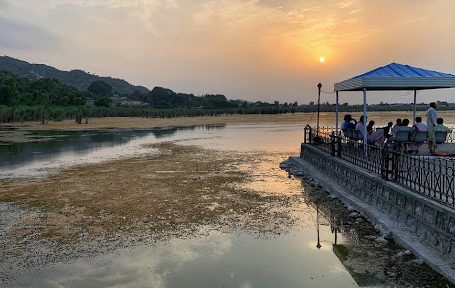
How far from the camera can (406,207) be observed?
8.34m

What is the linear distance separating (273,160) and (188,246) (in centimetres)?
1334

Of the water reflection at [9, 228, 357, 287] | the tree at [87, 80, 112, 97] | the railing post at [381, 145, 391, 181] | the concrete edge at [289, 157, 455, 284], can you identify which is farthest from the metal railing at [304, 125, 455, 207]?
the tree at [87, 80, 112, 97]

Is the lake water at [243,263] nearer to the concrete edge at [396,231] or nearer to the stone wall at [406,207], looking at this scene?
the concrete edge at [396,231]

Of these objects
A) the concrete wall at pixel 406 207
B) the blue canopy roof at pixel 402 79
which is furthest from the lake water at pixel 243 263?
the blue canopy roof at pixel 402 79

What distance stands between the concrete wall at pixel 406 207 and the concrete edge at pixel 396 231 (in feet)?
0.21

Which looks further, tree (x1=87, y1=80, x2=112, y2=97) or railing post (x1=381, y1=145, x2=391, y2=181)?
tree (x1=87, y1=80, x2=112, y2=97)

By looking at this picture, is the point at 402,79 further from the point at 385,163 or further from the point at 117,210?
the point at 117,210

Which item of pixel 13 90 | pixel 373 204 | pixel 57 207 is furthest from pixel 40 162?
pixel 13 90

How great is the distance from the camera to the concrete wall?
22.2 feet

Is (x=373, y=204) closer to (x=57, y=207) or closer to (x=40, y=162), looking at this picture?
(x=57, y=207)

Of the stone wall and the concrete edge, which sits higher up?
the stone wall

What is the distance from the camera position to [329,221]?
10227 millimetres

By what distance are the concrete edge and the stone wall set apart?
89mm

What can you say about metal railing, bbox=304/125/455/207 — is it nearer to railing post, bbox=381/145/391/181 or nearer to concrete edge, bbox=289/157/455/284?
railing post, bbox=381/145/391/181
